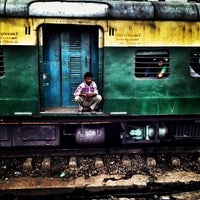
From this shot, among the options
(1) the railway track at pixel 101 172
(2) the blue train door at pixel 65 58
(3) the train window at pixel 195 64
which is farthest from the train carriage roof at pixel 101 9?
(1) the railway track at pixel 101 172

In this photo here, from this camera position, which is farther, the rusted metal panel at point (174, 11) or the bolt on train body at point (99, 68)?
the rusted metal panel at point (174, 11)

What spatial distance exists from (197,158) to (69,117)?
10.7 feet

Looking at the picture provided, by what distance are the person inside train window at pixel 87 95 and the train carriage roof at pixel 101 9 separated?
56.4 inches

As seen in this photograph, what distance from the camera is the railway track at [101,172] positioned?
6281 mm

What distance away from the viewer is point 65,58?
759 centimetres

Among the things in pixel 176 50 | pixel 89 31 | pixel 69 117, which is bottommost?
pixel 69 117

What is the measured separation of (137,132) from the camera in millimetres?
7793

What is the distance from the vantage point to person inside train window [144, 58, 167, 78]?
738 centimetres

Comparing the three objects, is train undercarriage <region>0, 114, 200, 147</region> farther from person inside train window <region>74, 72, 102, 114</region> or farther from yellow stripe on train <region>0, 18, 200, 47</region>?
yellow stripe on train <region>0, 18, 200, 47</region>

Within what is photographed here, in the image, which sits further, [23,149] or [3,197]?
[23,149]

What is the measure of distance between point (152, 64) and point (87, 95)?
5.55 feet

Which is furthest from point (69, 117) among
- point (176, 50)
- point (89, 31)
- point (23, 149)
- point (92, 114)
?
point (176, 50)

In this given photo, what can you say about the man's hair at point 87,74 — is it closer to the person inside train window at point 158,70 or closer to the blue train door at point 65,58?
the blue train door at point 65,58

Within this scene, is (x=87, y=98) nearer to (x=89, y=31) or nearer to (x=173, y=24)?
(x=89, y=31)
